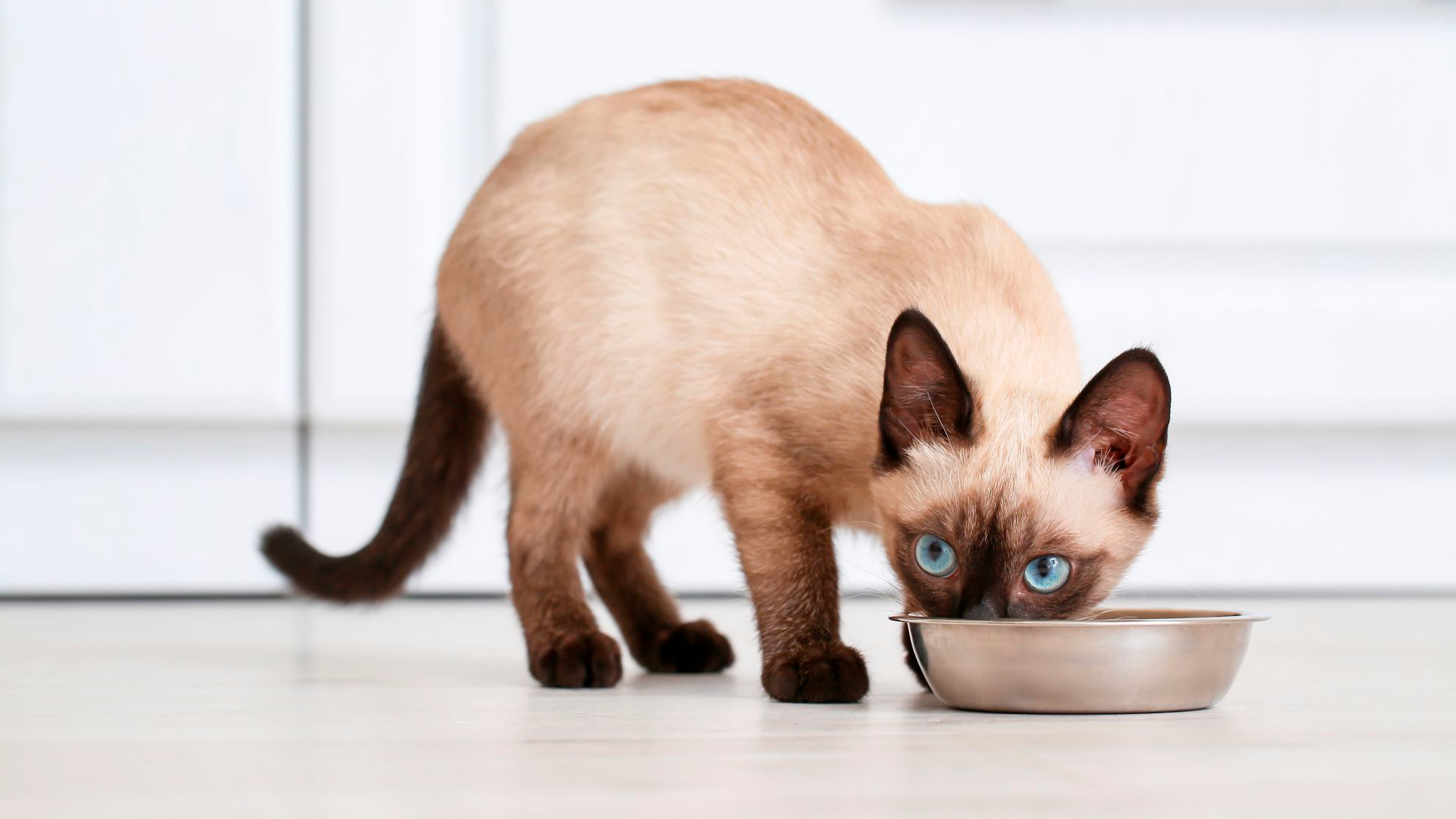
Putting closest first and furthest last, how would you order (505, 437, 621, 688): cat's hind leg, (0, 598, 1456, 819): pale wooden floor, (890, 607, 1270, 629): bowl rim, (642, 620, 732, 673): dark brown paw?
(0, 598, 1456, 819): pale wooden floor < (890, 607, 1270, 629): bowl rim < (505, 437, 621, 688): cat's hind leg < (642, 620, 732, 673): dark brown paw

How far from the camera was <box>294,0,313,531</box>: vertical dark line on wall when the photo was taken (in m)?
3.65

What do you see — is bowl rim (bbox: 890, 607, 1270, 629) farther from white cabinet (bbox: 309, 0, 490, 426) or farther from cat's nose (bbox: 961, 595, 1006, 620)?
white cabinet (bbox: 309, 0, 490, 426)

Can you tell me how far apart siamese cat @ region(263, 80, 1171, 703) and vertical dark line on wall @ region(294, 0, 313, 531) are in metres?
1.31

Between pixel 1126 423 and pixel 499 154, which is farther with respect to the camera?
pixel 499 154

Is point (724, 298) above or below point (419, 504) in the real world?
above

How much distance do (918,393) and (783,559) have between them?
326mm

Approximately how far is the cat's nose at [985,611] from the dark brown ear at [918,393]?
200 millimetres

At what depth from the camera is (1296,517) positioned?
371 centimetres

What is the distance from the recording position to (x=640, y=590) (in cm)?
231

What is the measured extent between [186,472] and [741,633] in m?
1.67

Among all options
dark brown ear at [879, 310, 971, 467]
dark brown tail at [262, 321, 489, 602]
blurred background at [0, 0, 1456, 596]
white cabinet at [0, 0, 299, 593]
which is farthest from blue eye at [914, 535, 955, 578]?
white cabinet at [0, 0, 299, 593]

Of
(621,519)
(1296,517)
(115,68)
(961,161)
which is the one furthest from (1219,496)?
(115,68)

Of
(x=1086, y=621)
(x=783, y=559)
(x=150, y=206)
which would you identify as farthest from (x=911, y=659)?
(x=150, y=206)

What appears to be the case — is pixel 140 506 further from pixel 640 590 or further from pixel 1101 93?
pixel 1101 93
